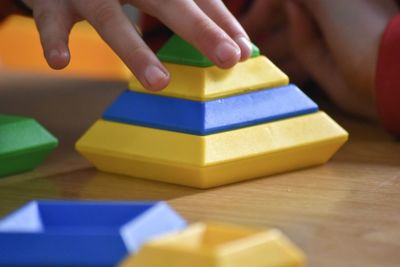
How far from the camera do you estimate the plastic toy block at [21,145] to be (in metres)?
0.72

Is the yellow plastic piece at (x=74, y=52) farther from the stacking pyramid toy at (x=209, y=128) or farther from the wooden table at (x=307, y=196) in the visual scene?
the stacking pyramid toy at (x=209, y=128)

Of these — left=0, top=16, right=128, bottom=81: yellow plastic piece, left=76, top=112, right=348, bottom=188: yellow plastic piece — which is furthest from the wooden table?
left=0, top=16, right=128, bottom=81: yellow plastic piece

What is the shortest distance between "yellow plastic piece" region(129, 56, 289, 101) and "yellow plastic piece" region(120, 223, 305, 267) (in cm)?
28

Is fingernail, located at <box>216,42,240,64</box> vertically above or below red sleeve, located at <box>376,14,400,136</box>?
above

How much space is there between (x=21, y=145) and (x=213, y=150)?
0.53ft

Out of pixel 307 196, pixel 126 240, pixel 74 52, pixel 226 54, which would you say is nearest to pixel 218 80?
pixel 226 54

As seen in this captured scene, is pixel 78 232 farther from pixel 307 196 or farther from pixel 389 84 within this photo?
pixel 389 84

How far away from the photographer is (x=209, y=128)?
2.25 ft

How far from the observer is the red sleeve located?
0.86 m

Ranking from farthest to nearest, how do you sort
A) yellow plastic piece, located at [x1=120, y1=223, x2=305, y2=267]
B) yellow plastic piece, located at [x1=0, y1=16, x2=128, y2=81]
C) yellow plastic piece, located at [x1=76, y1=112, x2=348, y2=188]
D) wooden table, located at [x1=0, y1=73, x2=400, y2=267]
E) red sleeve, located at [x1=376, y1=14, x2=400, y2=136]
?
yellow plastic piece, located at [x1=0, y1=16, x2=128, y2=81] → red sleeve, located at [x1=376, y1=14, x2=400, y2=136] → yellow plastic piece, located at [x1=76, y1=112, x2=348, y2=188] → wooden table, located at [x1=0, y1=73, x2=400, y2=267] → yellow plastic piece, located at [x1=120, y1=223, x2=305, y2=267]

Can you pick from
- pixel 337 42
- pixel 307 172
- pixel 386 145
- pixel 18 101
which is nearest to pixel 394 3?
pixel 337 42

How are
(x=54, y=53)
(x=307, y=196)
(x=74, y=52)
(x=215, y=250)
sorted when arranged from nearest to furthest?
(x=215, y=250) < (x=307, y=196) < (x=54, y=53) < (x=74, y=52)

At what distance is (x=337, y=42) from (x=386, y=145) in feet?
0.49

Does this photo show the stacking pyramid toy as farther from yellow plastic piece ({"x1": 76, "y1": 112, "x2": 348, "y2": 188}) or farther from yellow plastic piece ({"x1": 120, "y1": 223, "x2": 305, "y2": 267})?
yellow plastic piece ({"x1": 120, "y1": 223, "x2": 305, "y2": 267})
